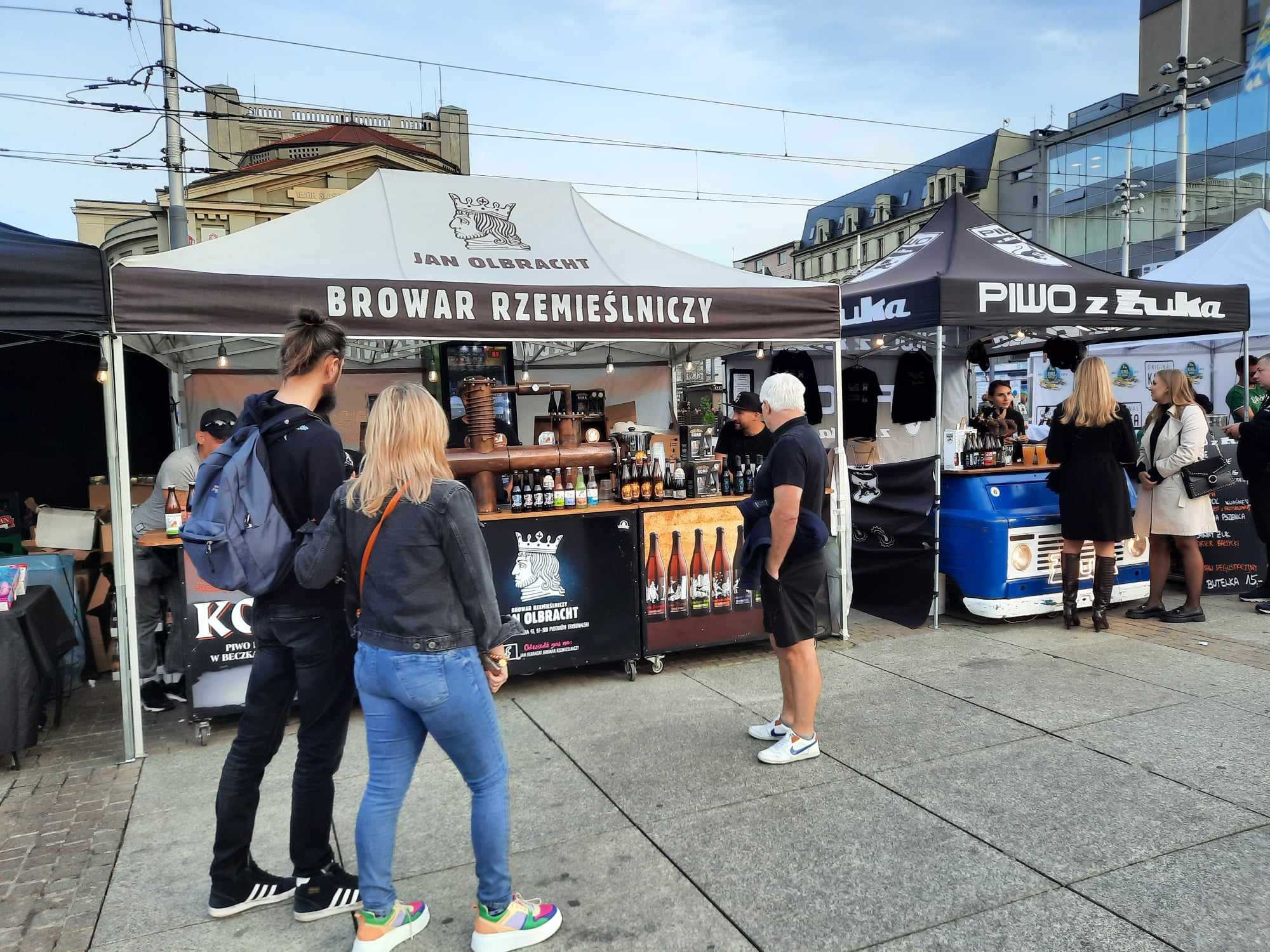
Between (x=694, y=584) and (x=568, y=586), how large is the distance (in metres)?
0.86

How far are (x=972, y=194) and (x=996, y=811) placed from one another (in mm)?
54253

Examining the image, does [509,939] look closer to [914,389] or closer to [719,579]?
[719,579]

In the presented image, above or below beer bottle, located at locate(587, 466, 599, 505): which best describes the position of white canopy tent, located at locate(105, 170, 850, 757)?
above

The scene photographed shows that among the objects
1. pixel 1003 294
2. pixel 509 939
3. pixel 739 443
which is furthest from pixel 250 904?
pixel 1003 294

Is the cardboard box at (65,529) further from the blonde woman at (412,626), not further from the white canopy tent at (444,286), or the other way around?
the blonde woman at (412,626)

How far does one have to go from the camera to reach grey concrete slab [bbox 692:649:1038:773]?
400cm

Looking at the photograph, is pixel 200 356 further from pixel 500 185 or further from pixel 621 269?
pixel 621 269

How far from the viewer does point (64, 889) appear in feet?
9.88

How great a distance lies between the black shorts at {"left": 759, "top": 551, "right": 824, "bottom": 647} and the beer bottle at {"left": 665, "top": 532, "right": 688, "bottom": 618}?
5.04 feet

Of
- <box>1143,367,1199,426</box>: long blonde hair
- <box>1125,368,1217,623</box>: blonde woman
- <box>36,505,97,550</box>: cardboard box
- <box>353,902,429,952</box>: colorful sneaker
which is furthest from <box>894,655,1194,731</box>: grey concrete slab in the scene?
<box>36,505,97,550</box>: cardboard box

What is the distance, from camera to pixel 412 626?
232 cm

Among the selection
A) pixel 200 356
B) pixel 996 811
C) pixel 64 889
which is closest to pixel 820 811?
pixel 996 811

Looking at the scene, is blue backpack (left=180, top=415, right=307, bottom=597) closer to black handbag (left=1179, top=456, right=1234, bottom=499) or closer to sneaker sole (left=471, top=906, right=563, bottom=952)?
sneaker sole (left=471, top=906, right=563, bottom=952)

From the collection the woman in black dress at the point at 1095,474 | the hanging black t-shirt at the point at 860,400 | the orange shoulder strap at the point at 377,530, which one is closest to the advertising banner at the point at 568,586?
the orange shoulder strap at the point at 377,530
